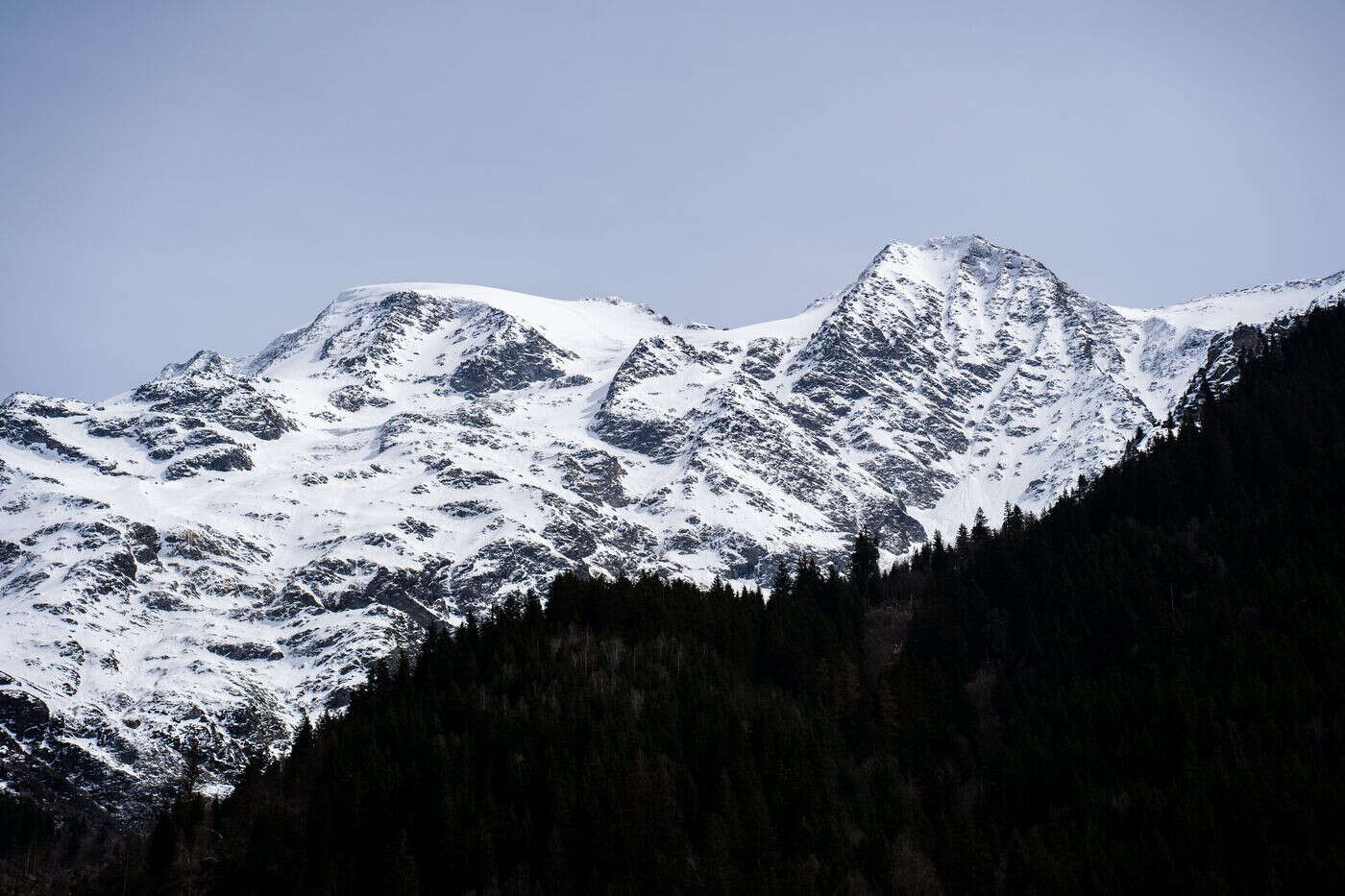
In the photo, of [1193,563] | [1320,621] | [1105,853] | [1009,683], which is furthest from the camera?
[1193,563]

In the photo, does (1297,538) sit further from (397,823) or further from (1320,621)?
(397,823)

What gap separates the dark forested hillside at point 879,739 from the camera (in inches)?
4035

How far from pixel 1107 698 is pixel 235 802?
10527 cm

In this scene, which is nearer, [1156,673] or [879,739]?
[1156,673]

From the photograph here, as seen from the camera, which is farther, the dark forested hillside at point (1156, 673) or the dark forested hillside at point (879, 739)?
the dark forested hillside at point (879, 739)

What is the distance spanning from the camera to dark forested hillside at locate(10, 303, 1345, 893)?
102 m

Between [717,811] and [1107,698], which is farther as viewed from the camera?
[1107,698]

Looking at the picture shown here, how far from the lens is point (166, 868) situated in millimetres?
124688

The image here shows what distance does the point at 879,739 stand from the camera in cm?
12775

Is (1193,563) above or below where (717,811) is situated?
above

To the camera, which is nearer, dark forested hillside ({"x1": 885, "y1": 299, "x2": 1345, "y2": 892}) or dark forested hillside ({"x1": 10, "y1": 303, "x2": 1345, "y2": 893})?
dark forested hillside ({"x1": 885, "y1": 299, "x2": 1345, "y2": 892})

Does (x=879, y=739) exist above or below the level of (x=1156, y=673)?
below

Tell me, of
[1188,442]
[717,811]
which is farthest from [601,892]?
[1188,442]

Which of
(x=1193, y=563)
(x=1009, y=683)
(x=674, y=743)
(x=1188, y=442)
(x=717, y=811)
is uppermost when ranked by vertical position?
(x=1188, y=442)
